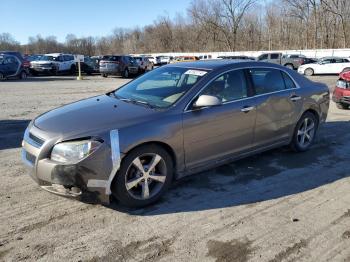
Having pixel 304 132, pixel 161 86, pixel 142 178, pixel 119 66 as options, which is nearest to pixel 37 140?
pixel 142 178

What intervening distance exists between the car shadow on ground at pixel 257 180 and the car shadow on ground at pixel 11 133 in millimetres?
3523

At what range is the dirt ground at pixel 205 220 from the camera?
11.6ft

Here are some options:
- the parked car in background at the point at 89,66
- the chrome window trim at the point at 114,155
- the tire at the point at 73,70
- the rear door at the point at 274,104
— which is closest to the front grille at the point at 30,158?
the chrome window trim at the point at 114,155

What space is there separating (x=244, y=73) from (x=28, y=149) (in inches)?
119

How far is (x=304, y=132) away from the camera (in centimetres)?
659

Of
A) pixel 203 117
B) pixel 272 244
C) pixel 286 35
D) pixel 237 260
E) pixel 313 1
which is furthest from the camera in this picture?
pixel 286 35

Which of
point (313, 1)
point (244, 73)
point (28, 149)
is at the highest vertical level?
point (313, 1)

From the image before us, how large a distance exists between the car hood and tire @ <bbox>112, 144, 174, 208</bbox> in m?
0.36

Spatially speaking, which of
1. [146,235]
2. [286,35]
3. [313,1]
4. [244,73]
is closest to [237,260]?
[146,235]

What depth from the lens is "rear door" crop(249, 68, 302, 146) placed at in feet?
18.4

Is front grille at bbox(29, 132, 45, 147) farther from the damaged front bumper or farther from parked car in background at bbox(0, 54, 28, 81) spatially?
parked car in background at bbox(0, 54, 28, 81)

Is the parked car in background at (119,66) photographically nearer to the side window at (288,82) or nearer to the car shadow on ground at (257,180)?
the car shadow on ground at (257,180)

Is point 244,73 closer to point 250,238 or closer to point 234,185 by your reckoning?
point 234,185

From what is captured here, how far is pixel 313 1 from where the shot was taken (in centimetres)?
6538
